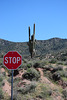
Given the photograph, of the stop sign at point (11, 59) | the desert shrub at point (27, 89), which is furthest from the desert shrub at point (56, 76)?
the stop sign at point (11, 59)

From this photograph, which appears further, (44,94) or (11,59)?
(44,94)

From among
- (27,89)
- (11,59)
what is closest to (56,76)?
(27,89)

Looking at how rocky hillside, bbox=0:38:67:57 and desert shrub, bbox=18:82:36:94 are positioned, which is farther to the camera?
rocky hillside, bbox=0:38:67:57

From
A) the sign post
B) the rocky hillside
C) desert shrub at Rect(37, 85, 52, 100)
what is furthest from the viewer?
the rocky hillside

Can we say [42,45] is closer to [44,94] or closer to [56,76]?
[56,76]

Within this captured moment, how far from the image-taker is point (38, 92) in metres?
10.0

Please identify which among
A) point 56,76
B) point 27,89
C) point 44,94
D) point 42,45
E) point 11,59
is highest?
point 42,45

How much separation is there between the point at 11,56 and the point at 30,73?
279 inches

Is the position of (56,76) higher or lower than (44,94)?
higher

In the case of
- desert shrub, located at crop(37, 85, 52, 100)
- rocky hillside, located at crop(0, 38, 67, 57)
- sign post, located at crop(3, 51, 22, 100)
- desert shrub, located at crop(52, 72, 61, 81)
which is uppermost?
rocky hillside, located at crop(0, 38, 67, 57)

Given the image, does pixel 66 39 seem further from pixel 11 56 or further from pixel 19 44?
pixel 11 56

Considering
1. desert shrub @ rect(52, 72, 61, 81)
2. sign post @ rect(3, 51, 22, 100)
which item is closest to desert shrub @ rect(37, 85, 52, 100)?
desert shrub @ rect(52, 72, 61, 81)

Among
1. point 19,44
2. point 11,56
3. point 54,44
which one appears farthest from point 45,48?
point 11,56

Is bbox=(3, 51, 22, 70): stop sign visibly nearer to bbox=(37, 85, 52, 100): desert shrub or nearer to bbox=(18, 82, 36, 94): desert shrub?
bbox=(18, 82, 36, 94): desert shrub
